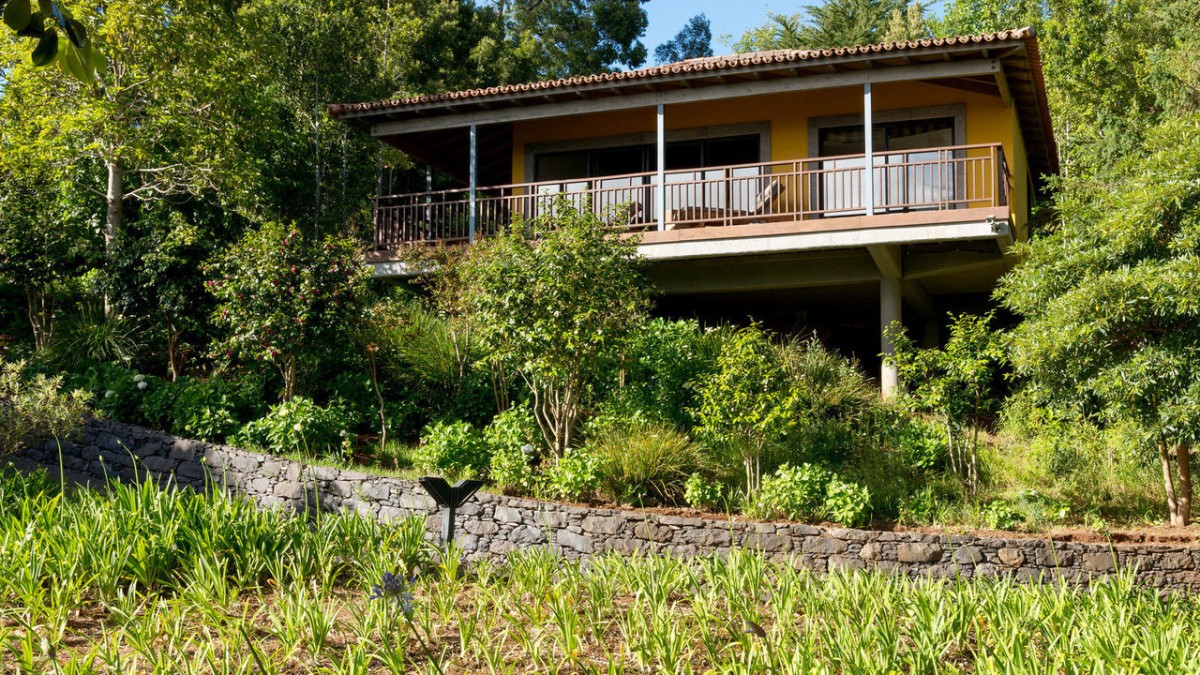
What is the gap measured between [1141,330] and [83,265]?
40.5 feet

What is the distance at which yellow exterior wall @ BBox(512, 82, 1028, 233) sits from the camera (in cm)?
1442

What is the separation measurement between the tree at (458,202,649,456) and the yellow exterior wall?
5.92 m

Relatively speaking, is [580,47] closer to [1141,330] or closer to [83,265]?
[83,265]

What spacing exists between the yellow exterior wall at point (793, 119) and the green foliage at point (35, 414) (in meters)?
8.95

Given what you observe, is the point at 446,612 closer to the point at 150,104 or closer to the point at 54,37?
the point at 54,37

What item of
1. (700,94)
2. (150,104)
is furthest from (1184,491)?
(150,104)

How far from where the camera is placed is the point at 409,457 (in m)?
10.4

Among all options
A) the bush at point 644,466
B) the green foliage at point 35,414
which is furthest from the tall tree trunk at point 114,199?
the bush at point 644,466

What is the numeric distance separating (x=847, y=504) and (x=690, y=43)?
110 feet

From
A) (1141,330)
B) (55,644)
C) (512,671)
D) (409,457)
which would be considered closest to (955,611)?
(512,671)

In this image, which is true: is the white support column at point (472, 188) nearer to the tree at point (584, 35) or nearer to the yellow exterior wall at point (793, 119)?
the yellow exterior wall at point (793, 119)

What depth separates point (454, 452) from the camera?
9922 mm

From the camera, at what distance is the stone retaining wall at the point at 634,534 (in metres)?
8.02

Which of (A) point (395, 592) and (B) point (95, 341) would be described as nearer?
(A) point (395, 592)
